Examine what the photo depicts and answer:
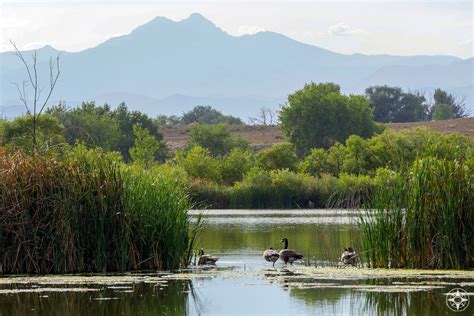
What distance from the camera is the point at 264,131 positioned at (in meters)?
117

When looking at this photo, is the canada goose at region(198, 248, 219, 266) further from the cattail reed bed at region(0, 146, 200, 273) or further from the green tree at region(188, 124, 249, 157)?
the green tree at region(188, 124, 249, 157)

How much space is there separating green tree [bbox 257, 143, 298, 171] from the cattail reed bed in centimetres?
A: 4766

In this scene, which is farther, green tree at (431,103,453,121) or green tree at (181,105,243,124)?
Answer: green tree at (181,105,243,124)

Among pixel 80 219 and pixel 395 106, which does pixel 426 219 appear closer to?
pixel 80 219

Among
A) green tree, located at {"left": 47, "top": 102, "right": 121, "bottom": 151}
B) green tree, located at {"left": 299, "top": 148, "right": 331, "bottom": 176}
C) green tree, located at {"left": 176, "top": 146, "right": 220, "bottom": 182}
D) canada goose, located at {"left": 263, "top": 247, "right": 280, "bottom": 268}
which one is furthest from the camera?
green tree, located at {"left": 47, "top": 102, "right": 121, "bottom": 151}

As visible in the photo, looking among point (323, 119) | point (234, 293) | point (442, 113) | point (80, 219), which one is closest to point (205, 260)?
point (80, 219)

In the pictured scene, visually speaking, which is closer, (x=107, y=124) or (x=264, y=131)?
(x=107, y=124)

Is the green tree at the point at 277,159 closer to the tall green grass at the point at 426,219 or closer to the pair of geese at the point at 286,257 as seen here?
the pair of geese at the point at 286,257

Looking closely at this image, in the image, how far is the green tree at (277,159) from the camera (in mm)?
68688

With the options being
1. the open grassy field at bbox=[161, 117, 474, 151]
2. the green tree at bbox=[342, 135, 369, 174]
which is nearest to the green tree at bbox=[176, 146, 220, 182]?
the green tree at bbox=[342, 135, 369, 174]

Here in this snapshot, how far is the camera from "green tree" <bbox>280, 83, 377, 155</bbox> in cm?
8944

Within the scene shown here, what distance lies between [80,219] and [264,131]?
97.1 meters

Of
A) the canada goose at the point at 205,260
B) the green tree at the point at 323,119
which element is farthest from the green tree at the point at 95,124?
the canada goose at the point at 205,260

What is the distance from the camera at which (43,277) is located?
1942 centimetres
